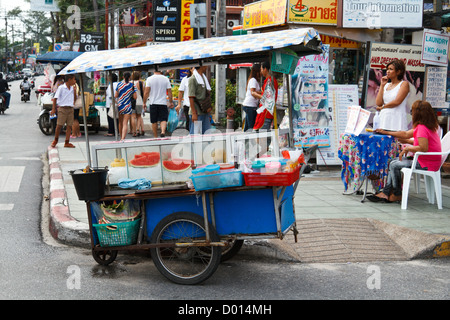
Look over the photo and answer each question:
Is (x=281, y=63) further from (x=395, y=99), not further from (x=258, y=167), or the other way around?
(x=395, y=99)

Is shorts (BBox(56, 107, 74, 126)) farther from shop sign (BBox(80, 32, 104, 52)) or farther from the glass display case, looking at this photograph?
shop sign (BBox(80, 32, 104, 52))

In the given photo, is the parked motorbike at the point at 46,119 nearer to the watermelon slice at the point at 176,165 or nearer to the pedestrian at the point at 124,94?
the pedestrian at the point at 124,94

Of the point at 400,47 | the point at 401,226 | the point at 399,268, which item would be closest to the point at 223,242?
the point at 399,268

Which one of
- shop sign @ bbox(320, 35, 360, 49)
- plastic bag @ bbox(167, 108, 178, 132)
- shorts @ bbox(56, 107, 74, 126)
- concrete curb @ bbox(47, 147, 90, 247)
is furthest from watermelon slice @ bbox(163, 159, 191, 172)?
plastic bag @ bbox(167, 108, 178, 132)

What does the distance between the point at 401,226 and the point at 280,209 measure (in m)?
2.38

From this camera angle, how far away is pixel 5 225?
24.2ft

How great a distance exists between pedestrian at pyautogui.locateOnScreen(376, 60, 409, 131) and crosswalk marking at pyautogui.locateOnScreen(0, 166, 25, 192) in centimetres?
595

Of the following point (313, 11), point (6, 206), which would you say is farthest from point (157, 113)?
point (6, 206)

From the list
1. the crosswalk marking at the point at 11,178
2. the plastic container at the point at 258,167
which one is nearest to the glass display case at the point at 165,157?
the plastic container at the point at 258,167

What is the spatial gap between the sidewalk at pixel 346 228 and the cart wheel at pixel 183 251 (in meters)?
0.95

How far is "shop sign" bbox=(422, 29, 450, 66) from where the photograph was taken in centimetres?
1019

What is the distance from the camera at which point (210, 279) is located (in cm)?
541

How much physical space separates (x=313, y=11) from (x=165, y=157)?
6.81m

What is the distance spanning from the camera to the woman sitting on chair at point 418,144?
314 inches
